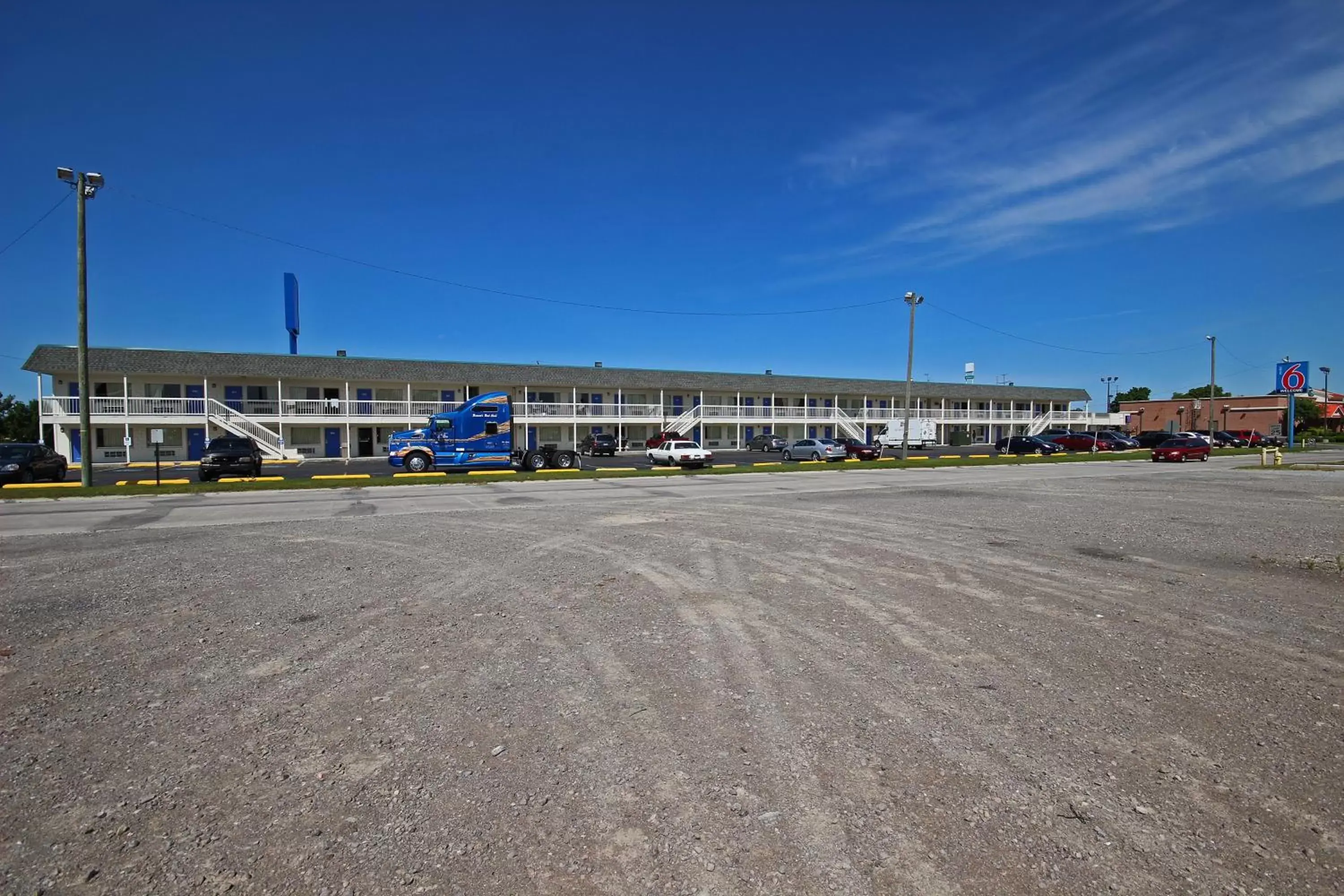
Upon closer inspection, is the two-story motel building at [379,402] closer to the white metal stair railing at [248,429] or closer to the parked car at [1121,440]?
the white metal stair railing at [248,429]

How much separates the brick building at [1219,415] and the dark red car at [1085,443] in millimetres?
33072

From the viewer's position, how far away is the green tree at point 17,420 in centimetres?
7300

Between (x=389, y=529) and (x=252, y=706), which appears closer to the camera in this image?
(x=252, y=706)

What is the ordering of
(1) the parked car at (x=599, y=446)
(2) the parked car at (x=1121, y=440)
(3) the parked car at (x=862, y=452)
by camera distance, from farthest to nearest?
1. (2) the parked car at (x=1121, y=440)
2. (1) the parked car at (x=599, y=446)
3. (3) the parked car at (x=862, y=452)

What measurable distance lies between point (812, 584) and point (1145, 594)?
3.47 metres

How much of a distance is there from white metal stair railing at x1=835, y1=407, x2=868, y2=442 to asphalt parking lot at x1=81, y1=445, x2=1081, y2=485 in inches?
283

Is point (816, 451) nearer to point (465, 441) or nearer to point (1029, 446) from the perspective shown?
point (465, 441)

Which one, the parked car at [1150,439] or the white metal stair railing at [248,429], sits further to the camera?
the parked car at [1150,439]

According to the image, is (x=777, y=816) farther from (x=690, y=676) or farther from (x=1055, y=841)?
(x=690, y=676)

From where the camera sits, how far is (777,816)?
3002mm

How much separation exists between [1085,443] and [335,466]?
53.3m

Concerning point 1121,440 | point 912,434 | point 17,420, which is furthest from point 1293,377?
point 17,420

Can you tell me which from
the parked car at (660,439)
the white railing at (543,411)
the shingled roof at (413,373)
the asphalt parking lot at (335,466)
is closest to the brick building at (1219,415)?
the white railing at (543,411)

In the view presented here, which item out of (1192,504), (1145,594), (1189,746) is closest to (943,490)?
(1192,504)
